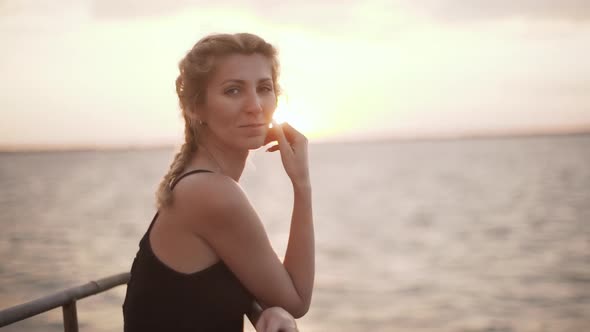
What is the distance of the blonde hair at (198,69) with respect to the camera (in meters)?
1.86

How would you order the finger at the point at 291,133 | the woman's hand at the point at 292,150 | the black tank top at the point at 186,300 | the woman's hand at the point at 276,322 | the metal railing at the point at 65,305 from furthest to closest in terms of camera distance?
the finger at the point at 291,133, the woman's hand at the point at 292,150, the metal railing at the point at 65,305, the black tank top at the point at 186,300, the woman's hand at the point at 276,322

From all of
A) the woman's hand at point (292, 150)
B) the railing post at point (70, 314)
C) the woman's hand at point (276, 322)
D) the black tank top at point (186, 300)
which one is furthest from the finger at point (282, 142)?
the railing post at point (70, 314)

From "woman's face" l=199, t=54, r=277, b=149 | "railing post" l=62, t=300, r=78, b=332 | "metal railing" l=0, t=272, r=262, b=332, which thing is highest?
"woman's face" l=199, t=54, r=277, b=149

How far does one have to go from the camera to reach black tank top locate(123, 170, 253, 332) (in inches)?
66.8

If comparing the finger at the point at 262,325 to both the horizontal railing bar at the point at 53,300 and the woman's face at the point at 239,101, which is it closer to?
the woman's face at the point at 239,101

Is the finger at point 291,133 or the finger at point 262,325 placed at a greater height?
the finger at point 291,133

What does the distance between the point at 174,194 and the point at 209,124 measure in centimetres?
26

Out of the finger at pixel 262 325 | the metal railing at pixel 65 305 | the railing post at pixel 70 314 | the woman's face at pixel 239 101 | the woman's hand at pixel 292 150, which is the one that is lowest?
the railing post at pixel 70 314

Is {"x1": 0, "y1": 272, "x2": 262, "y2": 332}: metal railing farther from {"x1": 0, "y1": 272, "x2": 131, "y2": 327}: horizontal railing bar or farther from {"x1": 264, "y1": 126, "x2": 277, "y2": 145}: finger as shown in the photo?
{"x1": 264, "y1": 126, "x2": 277, "y2": 145}: finger

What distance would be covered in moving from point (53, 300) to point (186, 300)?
21.7 inches

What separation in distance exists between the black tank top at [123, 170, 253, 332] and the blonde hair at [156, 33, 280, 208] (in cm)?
22

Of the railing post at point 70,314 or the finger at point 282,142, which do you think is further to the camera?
the railing post at point 70,314

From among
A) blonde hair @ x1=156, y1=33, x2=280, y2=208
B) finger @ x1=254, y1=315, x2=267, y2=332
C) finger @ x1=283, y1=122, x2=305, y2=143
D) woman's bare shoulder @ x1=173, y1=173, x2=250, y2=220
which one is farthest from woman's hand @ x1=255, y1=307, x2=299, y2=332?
finger @ x1=283, y1=122, x2=305, y2=143

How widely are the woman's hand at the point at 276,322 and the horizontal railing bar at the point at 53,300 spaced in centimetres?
85
